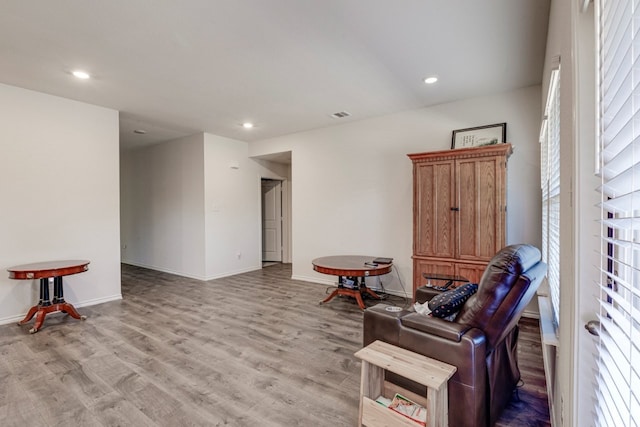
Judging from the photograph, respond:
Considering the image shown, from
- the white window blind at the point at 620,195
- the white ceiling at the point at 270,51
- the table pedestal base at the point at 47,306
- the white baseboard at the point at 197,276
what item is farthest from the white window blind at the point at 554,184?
the white baseboard at the point at 197,276

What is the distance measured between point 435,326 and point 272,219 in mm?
6420

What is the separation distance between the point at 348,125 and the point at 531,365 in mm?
3985

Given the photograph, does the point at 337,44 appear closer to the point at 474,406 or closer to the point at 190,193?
the point at 474,406

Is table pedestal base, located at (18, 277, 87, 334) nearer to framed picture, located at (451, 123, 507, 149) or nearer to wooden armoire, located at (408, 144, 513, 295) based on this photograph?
wooden armoire, located at (408, 144, 513, 295)

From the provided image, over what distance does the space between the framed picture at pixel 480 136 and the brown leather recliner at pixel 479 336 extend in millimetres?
2372

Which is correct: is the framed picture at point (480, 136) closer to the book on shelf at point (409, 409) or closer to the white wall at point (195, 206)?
the book on shelf at point (409, 409)

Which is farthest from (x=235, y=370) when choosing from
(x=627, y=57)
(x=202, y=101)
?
(x=202, y=101)

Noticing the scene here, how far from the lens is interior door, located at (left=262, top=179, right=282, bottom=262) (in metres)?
7.77

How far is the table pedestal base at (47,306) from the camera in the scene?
3.46 metres

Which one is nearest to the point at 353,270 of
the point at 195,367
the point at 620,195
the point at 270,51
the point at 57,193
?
the point at 195,367

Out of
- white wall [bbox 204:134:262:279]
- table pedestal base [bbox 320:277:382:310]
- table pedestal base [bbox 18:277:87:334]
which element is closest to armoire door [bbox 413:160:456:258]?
table pedestal base [bbox 320:277:382:310]

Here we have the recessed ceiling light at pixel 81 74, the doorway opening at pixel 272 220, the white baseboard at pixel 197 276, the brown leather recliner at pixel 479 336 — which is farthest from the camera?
the doorway opening at pixel 272 220

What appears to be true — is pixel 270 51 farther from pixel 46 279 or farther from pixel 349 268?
pixel 46 279

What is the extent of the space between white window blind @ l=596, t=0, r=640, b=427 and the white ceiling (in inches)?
70.1
